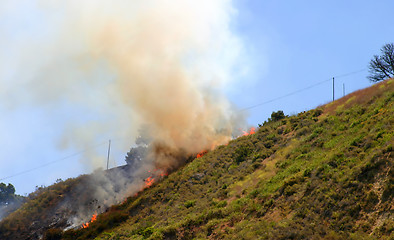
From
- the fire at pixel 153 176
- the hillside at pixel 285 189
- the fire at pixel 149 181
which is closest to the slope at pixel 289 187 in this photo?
the hillside at pixel 285 189

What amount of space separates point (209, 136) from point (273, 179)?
24171 mm

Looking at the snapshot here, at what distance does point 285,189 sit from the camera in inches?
1057

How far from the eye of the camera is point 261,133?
4672cm

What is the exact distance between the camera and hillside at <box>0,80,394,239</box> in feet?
68.5

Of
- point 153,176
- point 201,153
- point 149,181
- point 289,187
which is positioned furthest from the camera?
point 201,153

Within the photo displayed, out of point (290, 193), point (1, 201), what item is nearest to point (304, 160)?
point (290, 193)

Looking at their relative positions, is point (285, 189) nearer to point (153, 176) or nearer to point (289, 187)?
point (289, 187)

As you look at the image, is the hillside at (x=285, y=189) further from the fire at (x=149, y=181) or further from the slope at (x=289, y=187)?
the fire at (x=149, y=181)

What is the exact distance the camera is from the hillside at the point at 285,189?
20875 millimetres

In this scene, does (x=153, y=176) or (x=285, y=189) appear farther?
(x=153, y=176)

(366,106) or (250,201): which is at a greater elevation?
(366,106)

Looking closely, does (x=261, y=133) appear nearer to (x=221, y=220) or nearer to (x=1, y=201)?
→ (x=221, y=220)

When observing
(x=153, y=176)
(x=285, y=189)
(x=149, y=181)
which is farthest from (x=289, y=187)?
(x=153, y=176)

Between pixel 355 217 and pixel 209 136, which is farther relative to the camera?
pixel 209 136
